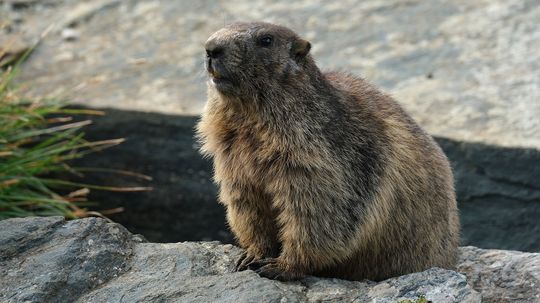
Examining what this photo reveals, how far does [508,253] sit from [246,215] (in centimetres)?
172

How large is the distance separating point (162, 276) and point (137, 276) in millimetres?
145

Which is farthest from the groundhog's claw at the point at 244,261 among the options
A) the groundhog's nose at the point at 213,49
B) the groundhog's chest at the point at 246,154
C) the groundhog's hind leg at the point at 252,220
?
the groundhog's nose at the point at 213,49

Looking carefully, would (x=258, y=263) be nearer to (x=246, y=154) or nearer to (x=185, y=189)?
(x=246, y=154)

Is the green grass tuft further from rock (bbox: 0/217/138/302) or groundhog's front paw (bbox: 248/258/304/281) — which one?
groundhog's front paw (bbox: 248/258/304/281)

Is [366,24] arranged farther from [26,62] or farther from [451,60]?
[26,62]

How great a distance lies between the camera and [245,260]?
5.48m

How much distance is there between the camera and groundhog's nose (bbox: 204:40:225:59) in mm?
5340

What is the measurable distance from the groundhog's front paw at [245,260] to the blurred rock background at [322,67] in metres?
3.01

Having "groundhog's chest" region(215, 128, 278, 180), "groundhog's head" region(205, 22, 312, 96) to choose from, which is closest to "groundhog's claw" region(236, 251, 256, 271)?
"groundhog's chest" region(215, 128, 278, 180)

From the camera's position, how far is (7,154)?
764 cm

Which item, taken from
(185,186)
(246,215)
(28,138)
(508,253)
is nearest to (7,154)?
(28,138)

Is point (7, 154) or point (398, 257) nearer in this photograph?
point (398, 257)

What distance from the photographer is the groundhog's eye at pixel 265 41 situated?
5.54 metres

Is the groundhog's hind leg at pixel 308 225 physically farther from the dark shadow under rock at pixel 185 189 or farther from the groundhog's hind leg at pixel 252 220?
the dark shadow under rock at pixel 185 189
